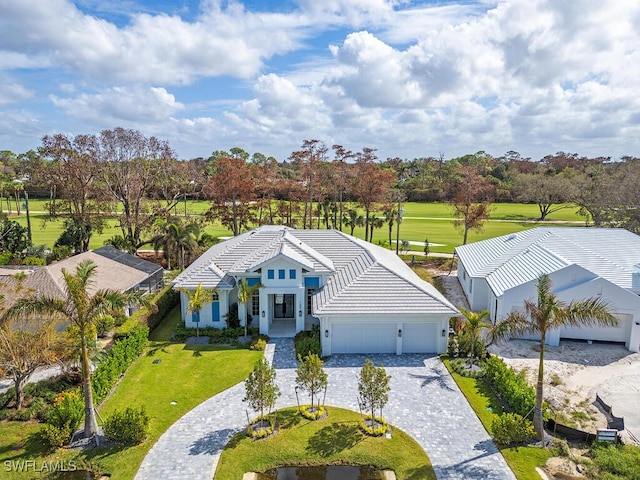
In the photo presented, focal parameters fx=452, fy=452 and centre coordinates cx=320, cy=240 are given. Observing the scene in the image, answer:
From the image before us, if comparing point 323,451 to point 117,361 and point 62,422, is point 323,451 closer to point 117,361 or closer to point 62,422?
point 62,422

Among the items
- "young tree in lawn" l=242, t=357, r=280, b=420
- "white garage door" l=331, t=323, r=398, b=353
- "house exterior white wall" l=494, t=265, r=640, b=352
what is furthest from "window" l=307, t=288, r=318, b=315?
"house exterior white wall" l=494, t=265, r=640, b=352

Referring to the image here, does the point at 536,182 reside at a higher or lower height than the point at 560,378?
higher

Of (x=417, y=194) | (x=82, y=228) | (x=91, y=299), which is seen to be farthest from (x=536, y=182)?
(x=91, y=299)

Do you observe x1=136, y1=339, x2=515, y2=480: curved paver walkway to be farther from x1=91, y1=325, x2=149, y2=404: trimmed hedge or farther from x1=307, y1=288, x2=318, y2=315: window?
x1=307, y1=288, x2=318, y2=315: window

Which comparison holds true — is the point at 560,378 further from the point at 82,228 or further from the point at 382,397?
the point at 82,228

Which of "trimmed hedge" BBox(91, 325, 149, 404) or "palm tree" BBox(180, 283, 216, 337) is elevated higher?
"palm tree" BBox(180, 283, 216, 337)
